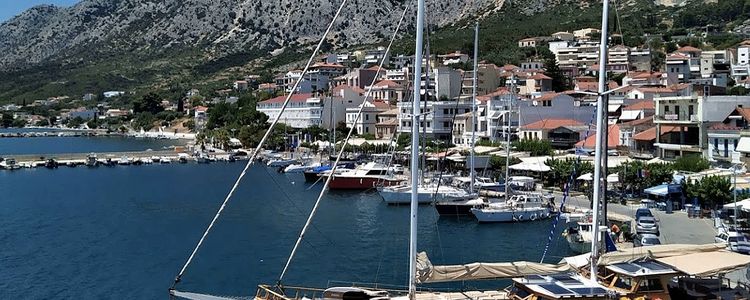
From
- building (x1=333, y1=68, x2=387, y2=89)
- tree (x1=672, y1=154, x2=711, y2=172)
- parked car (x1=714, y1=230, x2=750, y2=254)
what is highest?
building (x1=333, y1=68, x2=387, y2=89)

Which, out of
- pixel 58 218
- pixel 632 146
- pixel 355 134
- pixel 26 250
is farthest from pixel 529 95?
pixel 26 250

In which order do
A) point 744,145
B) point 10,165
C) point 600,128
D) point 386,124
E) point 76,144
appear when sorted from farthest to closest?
point 76,144, point 386,124, point 10,165, point 744,145, point 600,128

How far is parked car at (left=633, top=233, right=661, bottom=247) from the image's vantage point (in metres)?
31.9

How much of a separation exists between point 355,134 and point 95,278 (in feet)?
219

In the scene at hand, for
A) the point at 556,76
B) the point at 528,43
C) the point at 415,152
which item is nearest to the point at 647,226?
the point at 415,152

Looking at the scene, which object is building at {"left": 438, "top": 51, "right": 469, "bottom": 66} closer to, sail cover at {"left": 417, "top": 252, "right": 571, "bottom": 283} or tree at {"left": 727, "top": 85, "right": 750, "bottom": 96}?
tree at {"left": 727, "top": 85, "right": 750, "bottom": 96}

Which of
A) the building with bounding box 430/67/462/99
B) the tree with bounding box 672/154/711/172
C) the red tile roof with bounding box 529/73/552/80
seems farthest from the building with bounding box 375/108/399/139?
the tree with bounding box 672/154/711/172

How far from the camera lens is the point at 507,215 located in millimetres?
44625

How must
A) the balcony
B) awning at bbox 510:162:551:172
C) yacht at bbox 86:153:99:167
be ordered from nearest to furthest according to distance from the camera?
the balcony
awning at bbox 510:162:551:172
yacht at bbox 86:153:99:167

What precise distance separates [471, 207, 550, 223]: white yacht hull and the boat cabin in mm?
25616

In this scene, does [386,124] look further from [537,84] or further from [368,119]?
[537,84]

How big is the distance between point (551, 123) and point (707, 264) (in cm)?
5626

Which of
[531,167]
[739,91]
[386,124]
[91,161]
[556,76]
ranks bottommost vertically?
[91,161]

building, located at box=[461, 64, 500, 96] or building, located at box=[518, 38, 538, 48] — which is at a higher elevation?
building, located at box=[518, 38, 538, 48]
